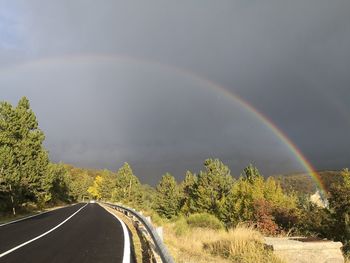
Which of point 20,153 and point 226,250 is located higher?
point 20,153

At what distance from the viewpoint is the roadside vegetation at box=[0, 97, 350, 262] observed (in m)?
12.7

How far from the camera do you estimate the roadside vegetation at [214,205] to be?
499 inches

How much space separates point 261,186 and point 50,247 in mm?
52958

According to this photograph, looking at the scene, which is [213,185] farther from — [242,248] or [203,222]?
[242,248]

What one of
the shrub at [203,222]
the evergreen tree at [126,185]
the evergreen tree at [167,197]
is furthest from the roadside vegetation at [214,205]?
the evergreen tree at [126,185]

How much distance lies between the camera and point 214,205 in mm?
85188

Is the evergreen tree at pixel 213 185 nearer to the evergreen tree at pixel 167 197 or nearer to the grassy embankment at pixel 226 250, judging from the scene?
the evergreen tree at pixel 167 197

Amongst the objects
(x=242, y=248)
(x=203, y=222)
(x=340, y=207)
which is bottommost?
(x=203, y=222)

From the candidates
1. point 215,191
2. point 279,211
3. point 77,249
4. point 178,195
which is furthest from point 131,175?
point 77,249

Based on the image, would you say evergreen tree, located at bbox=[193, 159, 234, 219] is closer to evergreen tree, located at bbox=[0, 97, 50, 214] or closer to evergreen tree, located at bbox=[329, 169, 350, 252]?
evergreen tree, located at bbox=[0, 97, 50, 214]

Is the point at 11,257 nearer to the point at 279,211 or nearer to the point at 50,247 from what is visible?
the point at 50,247

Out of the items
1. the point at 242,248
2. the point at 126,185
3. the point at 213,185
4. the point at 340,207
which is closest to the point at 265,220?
the point at 340,207

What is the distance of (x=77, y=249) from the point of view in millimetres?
12062

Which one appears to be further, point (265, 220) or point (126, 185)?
point (126, 185)
